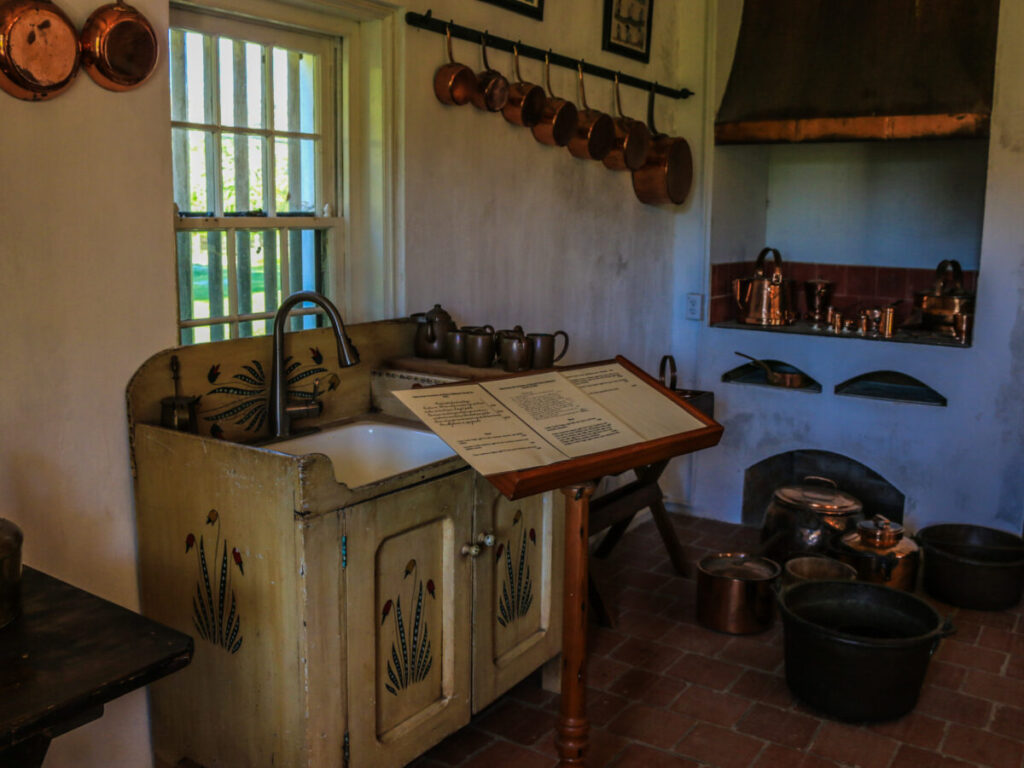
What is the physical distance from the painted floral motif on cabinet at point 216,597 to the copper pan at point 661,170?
3.22 meters

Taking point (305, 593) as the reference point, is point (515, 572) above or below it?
below

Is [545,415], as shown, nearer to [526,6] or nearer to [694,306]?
[526,6]

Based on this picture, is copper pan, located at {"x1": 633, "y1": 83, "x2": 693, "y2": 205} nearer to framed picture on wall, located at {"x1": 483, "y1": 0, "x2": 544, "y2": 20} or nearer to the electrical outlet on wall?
the electrical outlet on wall

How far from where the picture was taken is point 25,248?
2.40 m

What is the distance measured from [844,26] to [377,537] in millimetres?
3767

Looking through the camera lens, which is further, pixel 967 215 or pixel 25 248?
pixel 967 215

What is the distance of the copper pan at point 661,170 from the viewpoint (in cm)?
499

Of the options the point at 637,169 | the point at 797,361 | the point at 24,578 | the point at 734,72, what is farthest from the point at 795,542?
the point at 24,578

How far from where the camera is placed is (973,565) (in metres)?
4.19

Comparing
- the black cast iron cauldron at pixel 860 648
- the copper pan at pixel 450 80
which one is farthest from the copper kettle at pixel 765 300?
the copper pan at pixel 450 80

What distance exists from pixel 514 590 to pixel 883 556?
182 centimetres

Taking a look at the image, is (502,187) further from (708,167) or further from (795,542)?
(795,542)

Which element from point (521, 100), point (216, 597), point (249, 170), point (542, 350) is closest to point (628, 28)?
point (521, 100)

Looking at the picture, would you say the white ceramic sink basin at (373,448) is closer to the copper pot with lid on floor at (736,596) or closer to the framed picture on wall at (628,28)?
the copper pot with lid on floor at (736,596)
